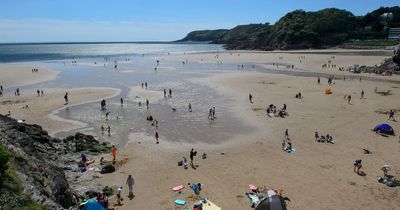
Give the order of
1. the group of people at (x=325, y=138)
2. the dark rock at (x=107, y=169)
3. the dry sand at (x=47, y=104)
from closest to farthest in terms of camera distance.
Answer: the dark rock at (x=107, y=169), the group of people at (x=325, y=138), the dry sand at (x=47, y=104)

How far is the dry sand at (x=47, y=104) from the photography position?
3362cm

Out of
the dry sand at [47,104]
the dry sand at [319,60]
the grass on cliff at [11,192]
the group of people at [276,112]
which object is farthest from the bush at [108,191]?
the dry sand at [319,60]

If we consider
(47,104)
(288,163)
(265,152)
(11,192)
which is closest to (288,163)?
(288,163)

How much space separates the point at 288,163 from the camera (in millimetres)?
22266

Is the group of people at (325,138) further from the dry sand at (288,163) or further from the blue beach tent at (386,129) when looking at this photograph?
the blue beach tent at (386,129)

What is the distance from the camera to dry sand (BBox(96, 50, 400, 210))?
1770cm

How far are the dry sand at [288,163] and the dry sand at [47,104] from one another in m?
8.86

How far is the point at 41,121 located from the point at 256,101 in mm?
22938

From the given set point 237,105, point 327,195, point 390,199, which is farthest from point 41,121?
point 390,199

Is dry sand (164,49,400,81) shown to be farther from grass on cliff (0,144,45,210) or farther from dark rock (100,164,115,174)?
grass on cliff (0,144,45,210)

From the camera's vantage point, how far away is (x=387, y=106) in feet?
123

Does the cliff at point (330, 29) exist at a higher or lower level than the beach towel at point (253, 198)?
higher

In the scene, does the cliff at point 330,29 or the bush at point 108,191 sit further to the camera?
the cliff at point 330,29

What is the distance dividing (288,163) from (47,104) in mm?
30651
